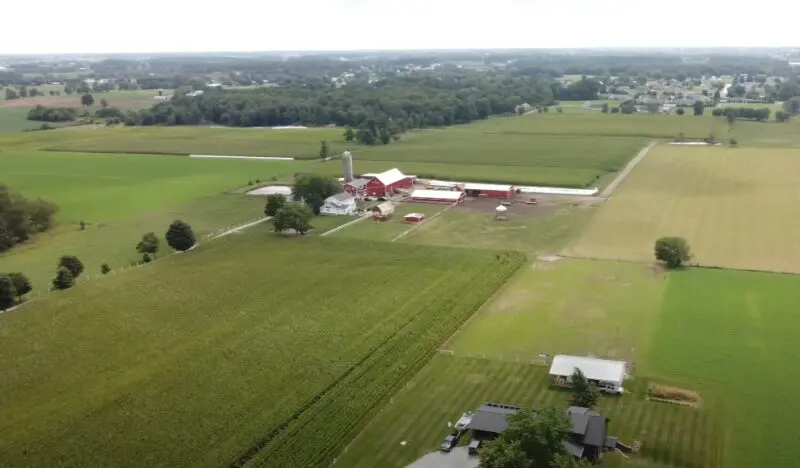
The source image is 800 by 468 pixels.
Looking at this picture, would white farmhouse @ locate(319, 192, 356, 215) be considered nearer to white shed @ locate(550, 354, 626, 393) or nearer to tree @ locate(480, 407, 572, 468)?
white shed @ locate(550, 354, 626, 393)

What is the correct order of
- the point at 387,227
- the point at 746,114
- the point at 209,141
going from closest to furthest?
1. the point at 387,227
2. the point at 209,141
3. the point at 746,114

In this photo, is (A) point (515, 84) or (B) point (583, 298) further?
(A) point (515, 84)

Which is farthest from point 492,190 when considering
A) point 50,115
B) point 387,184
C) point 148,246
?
point 50,115

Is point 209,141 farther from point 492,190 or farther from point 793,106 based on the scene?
point 793,106

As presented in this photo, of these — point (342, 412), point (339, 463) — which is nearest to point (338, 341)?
point (342, 412)

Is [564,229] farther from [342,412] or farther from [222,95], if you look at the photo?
[222,95]

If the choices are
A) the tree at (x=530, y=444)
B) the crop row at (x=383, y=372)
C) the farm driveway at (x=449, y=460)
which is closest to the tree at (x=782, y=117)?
the crop row at (x=383, y=372)
